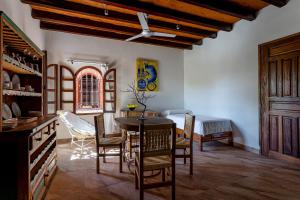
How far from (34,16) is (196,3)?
3.16 m

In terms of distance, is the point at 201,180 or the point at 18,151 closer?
the point at 18,151

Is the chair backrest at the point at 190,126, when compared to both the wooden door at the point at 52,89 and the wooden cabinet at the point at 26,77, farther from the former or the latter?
the wooden door at the point at 52,89

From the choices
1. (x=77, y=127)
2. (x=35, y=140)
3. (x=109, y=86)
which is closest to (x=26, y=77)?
(x=35, y=140)

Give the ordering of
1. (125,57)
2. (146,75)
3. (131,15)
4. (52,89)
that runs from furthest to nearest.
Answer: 1. (146,75)
2. (125,57)
3. (52,89)
4. (131,15)

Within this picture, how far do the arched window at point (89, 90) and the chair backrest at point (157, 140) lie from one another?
11.6ft

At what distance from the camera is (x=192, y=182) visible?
103 inches

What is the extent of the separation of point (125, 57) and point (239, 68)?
10.4 feet

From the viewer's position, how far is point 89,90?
17.1 feet

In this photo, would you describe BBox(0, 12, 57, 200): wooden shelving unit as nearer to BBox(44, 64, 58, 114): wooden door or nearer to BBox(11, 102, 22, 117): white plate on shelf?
BBox(11, 102, 22, 117): white plate on shelf

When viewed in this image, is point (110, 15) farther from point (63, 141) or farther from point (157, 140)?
point (63, 141)

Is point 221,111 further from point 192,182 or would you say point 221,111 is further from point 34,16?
point 34,16

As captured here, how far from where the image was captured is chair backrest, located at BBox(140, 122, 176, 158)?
80.2 inches

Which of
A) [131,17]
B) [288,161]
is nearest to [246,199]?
[288,161]

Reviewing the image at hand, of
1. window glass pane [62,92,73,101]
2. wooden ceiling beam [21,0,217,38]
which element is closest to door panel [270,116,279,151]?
wooden ceiling beam [21,0,217,38]
